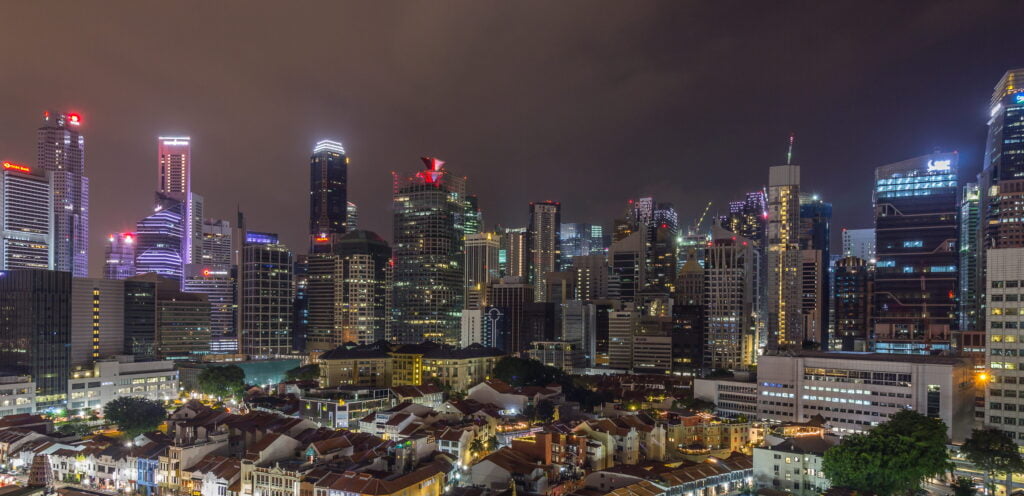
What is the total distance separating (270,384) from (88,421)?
22.0 meters

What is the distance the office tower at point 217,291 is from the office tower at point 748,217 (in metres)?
105

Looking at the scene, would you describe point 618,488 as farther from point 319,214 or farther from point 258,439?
point 319,214

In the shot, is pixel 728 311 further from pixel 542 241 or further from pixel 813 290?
pixel 542 241

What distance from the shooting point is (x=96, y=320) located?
2872 inches

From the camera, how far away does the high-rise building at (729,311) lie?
3526 inches

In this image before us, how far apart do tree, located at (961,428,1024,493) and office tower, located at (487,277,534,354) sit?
240 feet

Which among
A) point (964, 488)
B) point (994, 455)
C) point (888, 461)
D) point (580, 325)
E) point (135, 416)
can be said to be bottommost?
point (135, 416)

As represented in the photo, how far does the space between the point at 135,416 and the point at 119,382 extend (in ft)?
65.6

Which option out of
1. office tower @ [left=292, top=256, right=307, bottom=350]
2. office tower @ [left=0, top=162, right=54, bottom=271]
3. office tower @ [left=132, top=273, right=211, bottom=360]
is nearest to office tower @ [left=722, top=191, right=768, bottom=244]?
office tower @ [left=292, top=256, right=307, bottom=350]

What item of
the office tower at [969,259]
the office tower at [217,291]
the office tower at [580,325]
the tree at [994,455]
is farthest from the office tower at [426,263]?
the tree at [994,455]

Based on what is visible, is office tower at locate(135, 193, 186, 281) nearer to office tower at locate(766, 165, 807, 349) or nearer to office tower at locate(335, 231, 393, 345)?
office tower at locate(335, 231, 393, 345)

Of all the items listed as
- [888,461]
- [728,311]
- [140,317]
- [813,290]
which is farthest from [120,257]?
[888,461]

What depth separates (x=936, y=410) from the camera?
46031 millimetres

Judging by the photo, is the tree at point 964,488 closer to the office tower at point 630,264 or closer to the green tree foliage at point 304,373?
the green tree foliage at point 304,373
